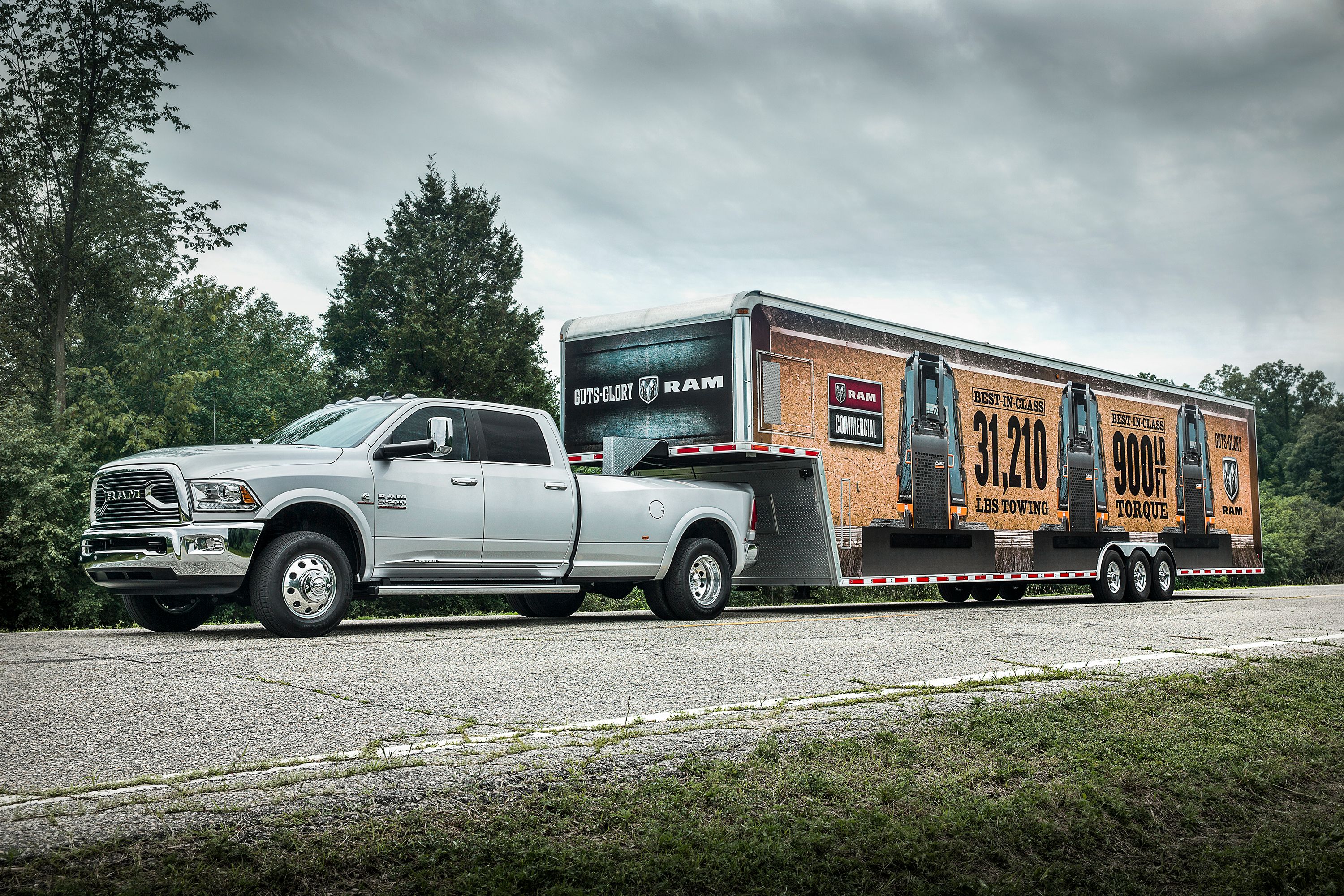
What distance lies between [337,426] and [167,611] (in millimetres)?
2207

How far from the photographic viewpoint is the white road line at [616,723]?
4.10 meters

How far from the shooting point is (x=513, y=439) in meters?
11.0

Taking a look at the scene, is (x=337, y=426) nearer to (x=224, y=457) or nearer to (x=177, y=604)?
(x=224, y=457)

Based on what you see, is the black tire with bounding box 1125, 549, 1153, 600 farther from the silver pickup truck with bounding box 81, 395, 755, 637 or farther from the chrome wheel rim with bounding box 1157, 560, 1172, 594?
the silver pickup truck with bounding box 81, 395, 755, 637

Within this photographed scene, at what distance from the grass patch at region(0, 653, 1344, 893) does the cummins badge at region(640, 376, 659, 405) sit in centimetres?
876

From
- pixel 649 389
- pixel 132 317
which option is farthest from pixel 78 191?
pixel 649 389

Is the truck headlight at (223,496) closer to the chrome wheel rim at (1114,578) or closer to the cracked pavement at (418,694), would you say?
the cracked pavement at (418,694)

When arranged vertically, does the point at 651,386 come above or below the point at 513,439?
above

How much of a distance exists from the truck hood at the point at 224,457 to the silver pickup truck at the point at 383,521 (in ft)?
0.05

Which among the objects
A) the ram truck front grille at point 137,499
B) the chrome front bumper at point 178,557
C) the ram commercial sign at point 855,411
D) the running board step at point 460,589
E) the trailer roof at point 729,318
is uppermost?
the trailer roof at point 729,318

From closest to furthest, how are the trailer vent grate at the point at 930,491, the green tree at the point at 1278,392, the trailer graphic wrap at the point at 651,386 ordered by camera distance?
the trailer graphic wrap at the point at 651,386 → the trailer vent grate at the point at 930,491 → the green tree at the point at 1278,392

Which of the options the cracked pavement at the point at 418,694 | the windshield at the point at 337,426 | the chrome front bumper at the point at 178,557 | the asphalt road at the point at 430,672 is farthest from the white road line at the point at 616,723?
the windshield at the point at 337,426

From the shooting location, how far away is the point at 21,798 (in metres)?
3.98

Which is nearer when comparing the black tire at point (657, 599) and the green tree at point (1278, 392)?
the black tire at point (657, 599)
